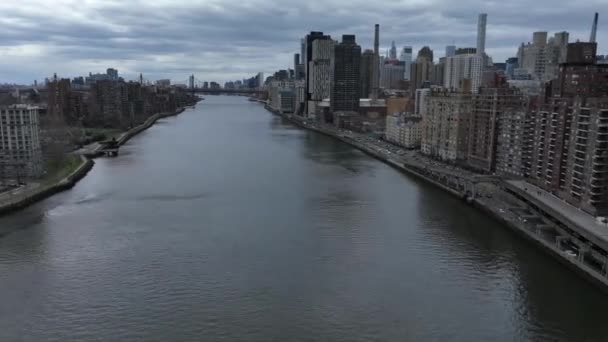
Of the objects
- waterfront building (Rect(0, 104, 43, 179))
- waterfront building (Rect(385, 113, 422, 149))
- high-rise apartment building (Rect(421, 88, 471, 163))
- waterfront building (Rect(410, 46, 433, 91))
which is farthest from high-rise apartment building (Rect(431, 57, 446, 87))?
waterfront building (Rect(0, 104, 43, 179))

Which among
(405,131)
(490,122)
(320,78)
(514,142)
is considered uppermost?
(320,78)

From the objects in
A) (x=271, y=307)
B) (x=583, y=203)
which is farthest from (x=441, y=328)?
(x=583, y=203)

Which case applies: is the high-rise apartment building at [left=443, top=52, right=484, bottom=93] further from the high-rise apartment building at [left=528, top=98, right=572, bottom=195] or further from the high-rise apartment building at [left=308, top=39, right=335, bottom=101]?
the high-rise apartment building at [left=528, top=98, right=572, bottom=195]

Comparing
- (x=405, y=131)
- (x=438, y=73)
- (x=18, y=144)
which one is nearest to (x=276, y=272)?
(x=18, y=144)

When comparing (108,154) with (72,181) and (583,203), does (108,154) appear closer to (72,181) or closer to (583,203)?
(72,181)

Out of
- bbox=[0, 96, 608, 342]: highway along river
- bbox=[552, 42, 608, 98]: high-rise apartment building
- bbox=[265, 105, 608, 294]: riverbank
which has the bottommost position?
bbox=[0, 96, 608, 342]: highway along river

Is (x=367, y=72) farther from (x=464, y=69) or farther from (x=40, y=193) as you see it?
(x=40, y=193)
